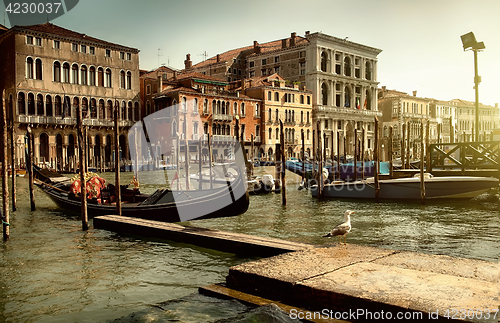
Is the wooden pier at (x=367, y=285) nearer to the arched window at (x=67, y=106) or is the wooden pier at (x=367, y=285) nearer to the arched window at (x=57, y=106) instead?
the arched window at (x=67, y=106)

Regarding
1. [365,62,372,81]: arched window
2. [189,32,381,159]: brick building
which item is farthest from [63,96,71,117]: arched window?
[365,62,372,81]: arched window

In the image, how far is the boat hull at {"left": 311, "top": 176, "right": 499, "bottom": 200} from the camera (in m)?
11.9

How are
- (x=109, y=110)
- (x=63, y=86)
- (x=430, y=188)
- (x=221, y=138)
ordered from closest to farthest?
(x=430, y=188)
(x=63, y=86)
(x=109, y=110)
(x=221, y=138)

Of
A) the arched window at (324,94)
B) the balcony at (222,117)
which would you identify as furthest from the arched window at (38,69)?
the arched window at (324,94)

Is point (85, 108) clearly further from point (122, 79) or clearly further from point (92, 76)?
point (122, 79)

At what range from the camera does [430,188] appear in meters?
12.3

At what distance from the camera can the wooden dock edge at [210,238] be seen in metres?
4.77

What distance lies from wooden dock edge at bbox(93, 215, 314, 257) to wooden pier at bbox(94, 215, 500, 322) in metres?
0.60

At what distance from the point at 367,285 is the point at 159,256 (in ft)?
11.5

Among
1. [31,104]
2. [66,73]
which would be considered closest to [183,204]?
[31,104]

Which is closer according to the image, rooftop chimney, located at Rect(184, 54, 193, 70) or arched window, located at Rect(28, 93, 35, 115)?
arched window, located at Rect(28, 93, 35, 115)

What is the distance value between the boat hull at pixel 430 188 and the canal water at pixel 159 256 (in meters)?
0.43

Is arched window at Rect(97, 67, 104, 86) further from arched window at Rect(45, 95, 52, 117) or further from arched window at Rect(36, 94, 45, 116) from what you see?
arched window at Rect(36, 94, 45, 116)

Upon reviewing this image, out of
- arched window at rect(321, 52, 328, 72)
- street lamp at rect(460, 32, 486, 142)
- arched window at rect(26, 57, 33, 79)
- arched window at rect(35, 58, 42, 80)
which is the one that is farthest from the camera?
arched window at rect(321, 52, 328, 72)
